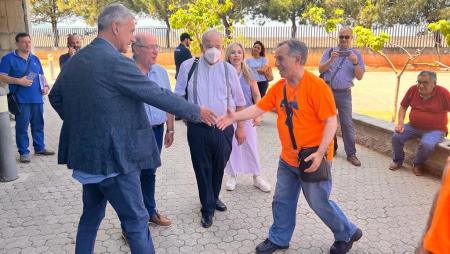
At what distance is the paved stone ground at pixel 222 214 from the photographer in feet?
12.2

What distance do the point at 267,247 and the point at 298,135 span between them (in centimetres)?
102

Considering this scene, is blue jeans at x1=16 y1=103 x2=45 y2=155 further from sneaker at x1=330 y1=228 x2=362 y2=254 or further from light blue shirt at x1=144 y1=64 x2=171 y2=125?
sneaker at x1=330 y1=228 x2=362 y2=254

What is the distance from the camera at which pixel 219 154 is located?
3.94 m

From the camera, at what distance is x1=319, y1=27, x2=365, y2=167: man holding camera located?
582 centimetres

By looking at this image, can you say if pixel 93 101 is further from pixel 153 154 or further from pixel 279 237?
pixel 279 237

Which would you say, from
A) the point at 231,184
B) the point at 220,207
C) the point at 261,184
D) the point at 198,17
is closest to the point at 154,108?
the point at 220,207

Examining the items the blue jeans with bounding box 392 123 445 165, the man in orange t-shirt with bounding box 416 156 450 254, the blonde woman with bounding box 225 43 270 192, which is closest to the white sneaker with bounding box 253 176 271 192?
the blonde woman with bounding box 225 43 270 192

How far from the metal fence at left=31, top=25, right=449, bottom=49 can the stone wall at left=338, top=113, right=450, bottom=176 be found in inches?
655

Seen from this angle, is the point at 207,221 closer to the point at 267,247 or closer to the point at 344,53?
the point at 267,247

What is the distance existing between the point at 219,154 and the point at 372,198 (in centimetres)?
196

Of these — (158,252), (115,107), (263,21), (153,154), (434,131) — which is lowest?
(158,252)

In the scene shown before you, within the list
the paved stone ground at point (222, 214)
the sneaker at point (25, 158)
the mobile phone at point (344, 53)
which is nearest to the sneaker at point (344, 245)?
the paved stone ground at point (222, 214)

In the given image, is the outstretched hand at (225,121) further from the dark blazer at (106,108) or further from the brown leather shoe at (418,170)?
the brown leather shoe at (418,170)

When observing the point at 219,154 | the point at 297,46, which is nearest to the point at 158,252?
the point at 219,154
